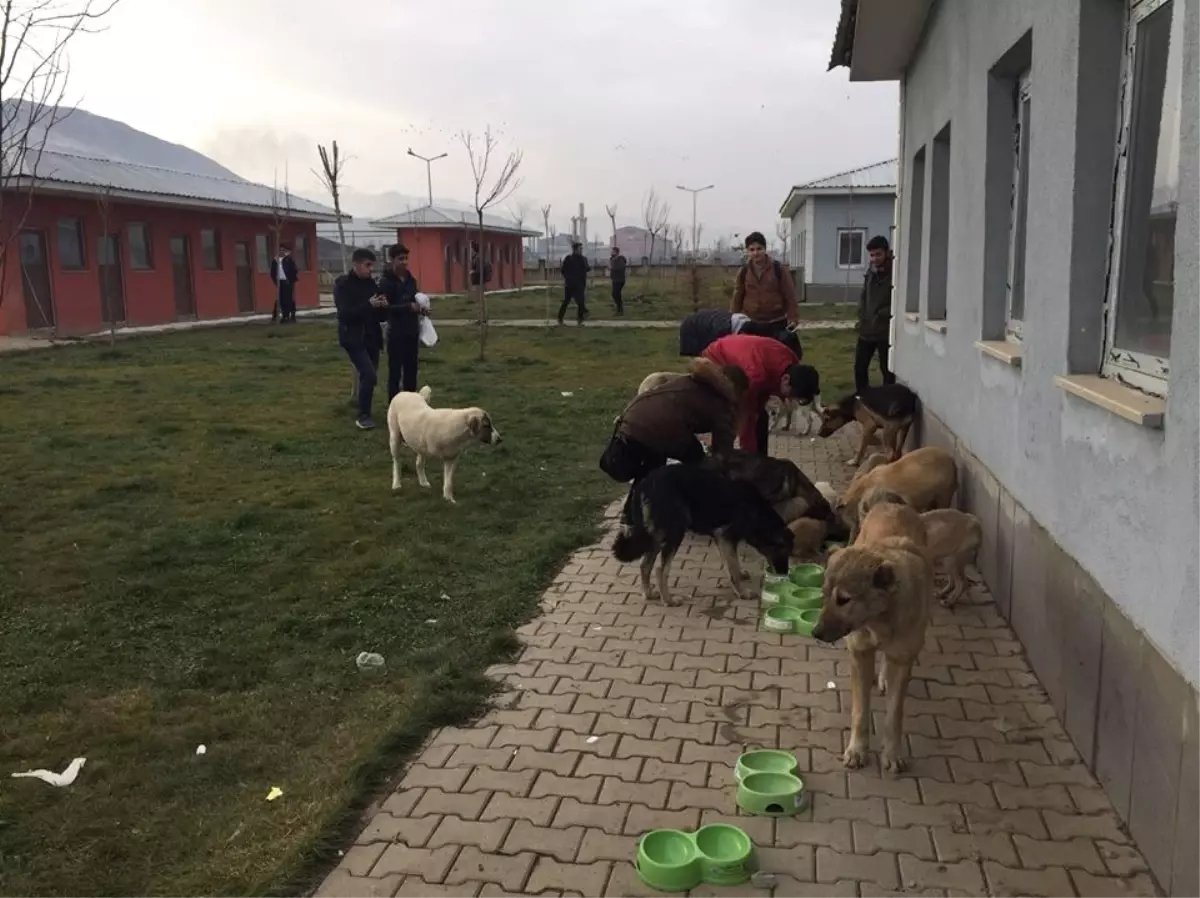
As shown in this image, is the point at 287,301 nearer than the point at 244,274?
Yes

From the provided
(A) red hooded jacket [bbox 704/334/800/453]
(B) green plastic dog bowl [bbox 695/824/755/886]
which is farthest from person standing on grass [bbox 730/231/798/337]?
(B) green plastic dog bowl [bbox 695/824/755/886]

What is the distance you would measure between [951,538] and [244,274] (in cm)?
2996

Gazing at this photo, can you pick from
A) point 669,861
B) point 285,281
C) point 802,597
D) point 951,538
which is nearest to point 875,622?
point 669,861

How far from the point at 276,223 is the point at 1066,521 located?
1146 inches

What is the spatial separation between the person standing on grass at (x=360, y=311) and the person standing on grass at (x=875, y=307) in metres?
5.45

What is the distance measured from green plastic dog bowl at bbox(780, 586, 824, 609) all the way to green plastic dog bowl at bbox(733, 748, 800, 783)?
190cm

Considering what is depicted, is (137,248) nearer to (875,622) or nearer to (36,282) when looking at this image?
(36,282)

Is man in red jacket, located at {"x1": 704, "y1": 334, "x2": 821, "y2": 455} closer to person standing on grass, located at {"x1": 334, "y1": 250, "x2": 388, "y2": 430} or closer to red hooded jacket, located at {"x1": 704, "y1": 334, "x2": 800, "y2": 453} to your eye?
red hooded jacket, located at {"x1": 704, "y1": 334, "x2": 800, "y2": 453}

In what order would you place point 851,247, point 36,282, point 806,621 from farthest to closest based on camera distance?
point 851,247
point 36,282
point 806,621

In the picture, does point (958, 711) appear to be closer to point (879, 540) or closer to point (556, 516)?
point (879, 540)

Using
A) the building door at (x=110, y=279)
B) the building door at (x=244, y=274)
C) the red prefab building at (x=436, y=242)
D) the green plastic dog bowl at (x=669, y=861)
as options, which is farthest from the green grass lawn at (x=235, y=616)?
the red prefab building at (x=436, y=242)

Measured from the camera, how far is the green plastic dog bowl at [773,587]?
19.6 ft

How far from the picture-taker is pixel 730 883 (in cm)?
327

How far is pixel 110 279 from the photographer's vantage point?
25891 mm
